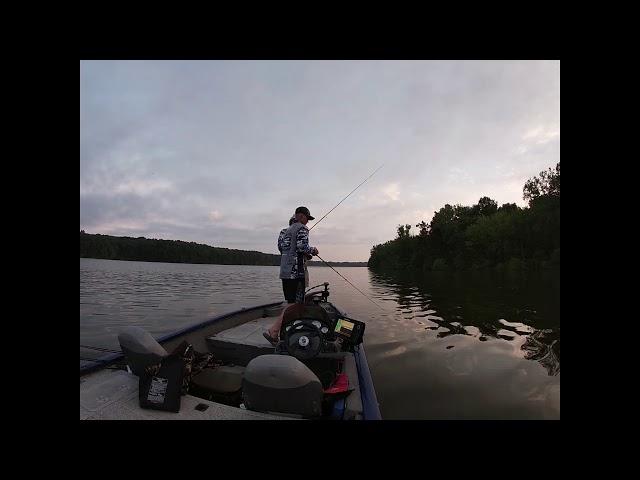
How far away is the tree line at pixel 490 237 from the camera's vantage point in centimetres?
5306

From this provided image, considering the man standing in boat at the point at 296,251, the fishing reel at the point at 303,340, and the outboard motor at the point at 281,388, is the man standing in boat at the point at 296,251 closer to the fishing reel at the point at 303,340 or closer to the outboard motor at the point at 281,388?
the fishing reel at the point at 303,340

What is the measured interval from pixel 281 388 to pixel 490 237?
73.8 m

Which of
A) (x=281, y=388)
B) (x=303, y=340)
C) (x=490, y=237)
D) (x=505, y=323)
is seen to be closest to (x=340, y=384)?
(x=303, y=340)

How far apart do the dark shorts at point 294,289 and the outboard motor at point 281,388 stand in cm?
337

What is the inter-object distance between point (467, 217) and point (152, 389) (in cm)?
9077

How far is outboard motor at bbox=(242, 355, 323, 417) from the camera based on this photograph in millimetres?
2578

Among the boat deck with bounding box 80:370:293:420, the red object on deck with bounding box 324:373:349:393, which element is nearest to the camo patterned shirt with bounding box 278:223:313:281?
the red object on deck with bounding box 324:373:349:393

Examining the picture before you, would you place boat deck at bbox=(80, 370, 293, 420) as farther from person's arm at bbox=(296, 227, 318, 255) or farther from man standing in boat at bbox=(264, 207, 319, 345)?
person's arm at bbox=(296, 227, 318, 255)

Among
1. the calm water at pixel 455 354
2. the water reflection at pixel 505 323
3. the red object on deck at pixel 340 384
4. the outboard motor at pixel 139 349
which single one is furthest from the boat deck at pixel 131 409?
the water reflection at pixel 505 323

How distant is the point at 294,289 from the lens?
609 cm
